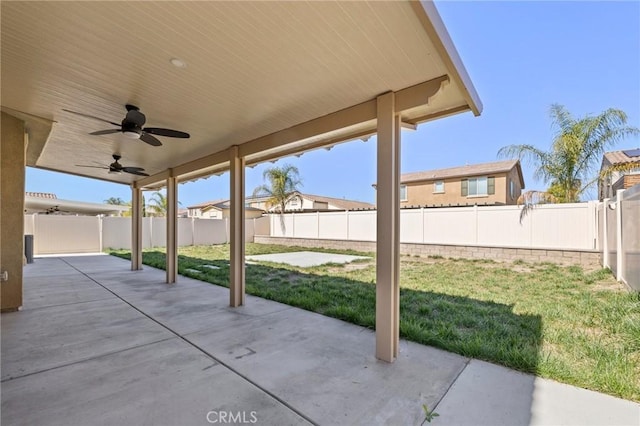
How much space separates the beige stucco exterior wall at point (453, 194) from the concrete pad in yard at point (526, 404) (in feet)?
51.8

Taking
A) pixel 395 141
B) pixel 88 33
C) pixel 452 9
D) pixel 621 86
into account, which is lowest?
pixel 395 141

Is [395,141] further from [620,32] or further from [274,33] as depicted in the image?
[620,32]

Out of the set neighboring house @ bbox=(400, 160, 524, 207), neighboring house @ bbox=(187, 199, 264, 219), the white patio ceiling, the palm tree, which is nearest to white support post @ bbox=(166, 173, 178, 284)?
the white patio ceiling

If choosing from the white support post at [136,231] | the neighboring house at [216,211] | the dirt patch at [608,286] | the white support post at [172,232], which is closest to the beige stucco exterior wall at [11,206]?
the white support post at [172,232]

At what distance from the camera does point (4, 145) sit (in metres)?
4.49

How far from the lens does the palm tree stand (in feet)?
61.2

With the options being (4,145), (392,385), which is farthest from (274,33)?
(4,145)

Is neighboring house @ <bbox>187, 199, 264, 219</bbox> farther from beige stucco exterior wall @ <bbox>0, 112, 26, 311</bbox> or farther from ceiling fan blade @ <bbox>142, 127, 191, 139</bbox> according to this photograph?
ceiling fan blade @ <bbox>142, 127, 191, 139</bbox>

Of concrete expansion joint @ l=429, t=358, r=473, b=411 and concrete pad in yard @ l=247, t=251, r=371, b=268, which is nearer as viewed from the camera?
concrete expansion joint @ l=429, t=358, r=473, b=411

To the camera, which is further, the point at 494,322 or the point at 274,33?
the point at 494,322

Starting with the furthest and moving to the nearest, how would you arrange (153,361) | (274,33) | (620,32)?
(620,32) < (153,361) < (274,33)

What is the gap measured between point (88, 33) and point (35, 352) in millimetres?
3248

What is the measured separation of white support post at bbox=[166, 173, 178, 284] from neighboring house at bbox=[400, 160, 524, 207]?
482 inches

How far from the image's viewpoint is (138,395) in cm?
241
